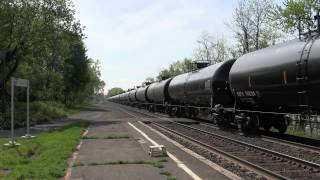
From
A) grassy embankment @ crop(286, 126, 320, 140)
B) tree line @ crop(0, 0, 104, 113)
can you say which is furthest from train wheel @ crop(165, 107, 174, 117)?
grassy embankment @ crop(286, 126, 320, 140)

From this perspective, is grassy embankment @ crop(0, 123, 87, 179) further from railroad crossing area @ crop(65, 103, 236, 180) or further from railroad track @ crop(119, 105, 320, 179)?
railroad track @ crop(119, 105, 320, 179)

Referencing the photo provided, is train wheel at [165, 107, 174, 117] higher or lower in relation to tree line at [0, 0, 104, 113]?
lower

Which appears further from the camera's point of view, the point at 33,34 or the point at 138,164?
the point at 33,34

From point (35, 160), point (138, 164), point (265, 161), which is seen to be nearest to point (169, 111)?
point (35, 160)

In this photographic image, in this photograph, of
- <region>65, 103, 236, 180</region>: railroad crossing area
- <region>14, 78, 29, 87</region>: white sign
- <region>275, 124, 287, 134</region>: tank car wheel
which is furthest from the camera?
<region>275, 124, 287, 134</region>: tank car wheel

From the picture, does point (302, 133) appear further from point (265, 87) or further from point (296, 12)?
point (296, 12)

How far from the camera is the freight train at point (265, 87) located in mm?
17234

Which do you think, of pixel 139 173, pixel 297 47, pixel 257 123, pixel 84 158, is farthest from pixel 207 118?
pixel 139 173

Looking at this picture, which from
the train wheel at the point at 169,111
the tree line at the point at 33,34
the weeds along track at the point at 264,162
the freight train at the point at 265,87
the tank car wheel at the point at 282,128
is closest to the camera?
the weeds along track at the point at 264,162

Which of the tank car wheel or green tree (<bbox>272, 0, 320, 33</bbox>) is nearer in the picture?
the tank car wheel

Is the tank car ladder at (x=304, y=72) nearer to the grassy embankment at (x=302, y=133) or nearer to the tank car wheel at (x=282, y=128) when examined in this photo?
the grassy embankment at (x=302, y=133)

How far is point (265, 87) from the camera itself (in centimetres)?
2030

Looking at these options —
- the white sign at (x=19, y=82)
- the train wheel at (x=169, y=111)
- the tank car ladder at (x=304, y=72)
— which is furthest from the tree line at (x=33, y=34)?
the tank car ladder at (x=304, y=72)

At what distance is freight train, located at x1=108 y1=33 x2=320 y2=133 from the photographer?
17.2m
